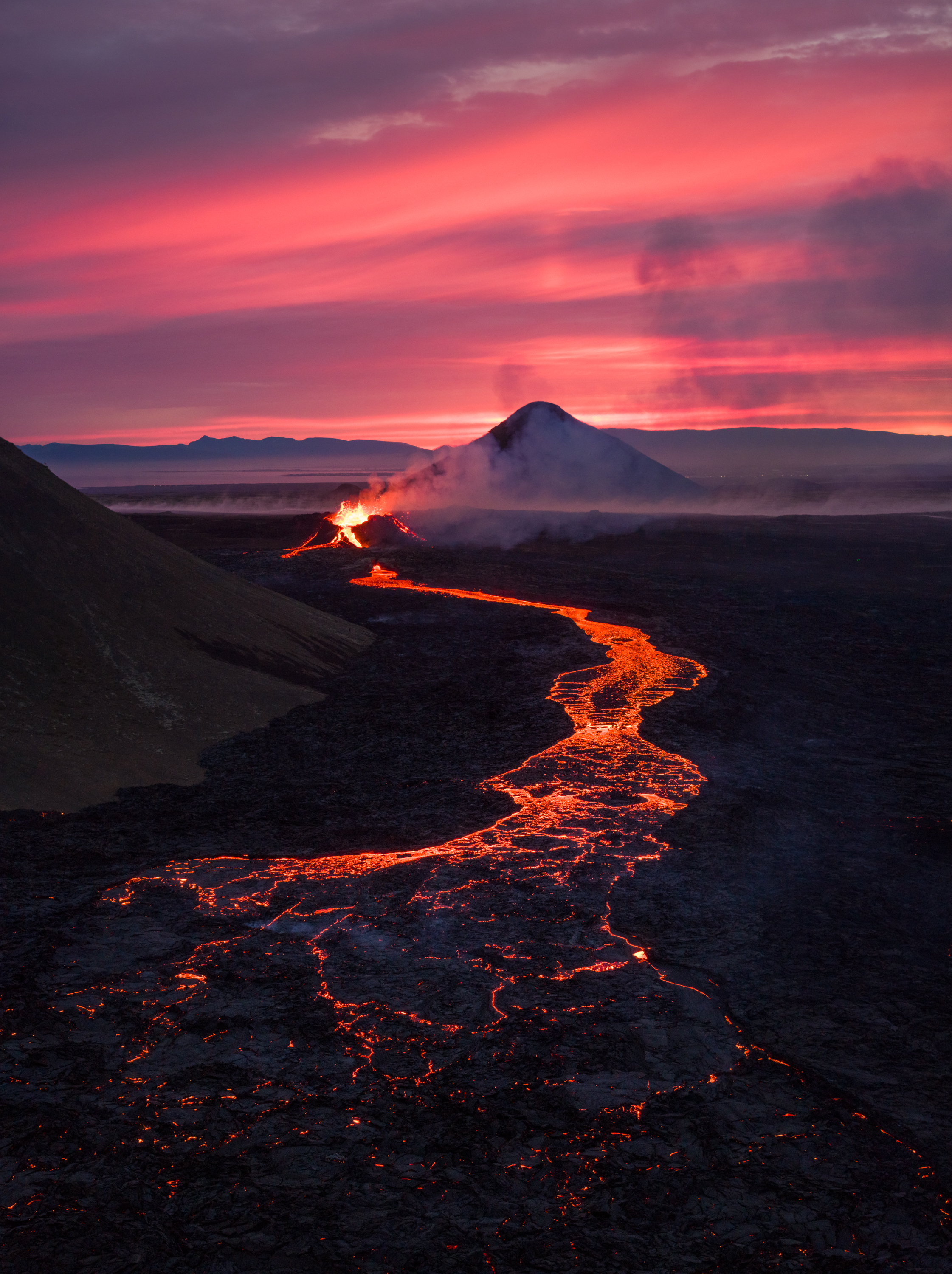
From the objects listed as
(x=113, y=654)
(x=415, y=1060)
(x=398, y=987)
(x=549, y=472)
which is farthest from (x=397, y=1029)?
(x=549, y=472)

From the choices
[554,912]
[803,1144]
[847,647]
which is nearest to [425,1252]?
[803,1144]

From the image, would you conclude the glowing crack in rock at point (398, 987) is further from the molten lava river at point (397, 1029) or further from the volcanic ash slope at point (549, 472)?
the volcanic ash slope at point (549, 472)

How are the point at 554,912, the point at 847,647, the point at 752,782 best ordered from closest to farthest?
1. the point at 554,912
2. the point at 752,782
3. the point at 847,647

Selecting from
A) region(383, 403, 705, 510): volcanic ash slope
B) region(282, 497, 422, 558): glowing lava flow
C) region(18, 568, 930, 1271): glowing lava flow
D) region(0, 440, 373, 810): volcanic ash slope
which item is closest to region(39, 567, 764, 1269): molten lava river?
region(18, 568, 930, 1271): glowing lava flow

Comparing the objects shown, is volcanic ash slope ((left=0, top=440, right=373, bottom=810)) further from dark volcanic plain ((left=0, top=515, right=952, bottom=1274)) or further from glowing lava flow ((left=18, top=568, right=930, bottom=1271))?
glowing lava flow ((left=18, top=568, right=930, bottom=1271))

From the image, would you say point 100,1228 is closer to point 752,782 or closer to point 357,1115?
point 357,1115

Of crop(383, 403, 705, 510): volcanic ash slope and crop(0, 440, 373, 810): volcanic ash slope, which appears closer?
crop(0, 440, 373, 810): volcanic ash slope
